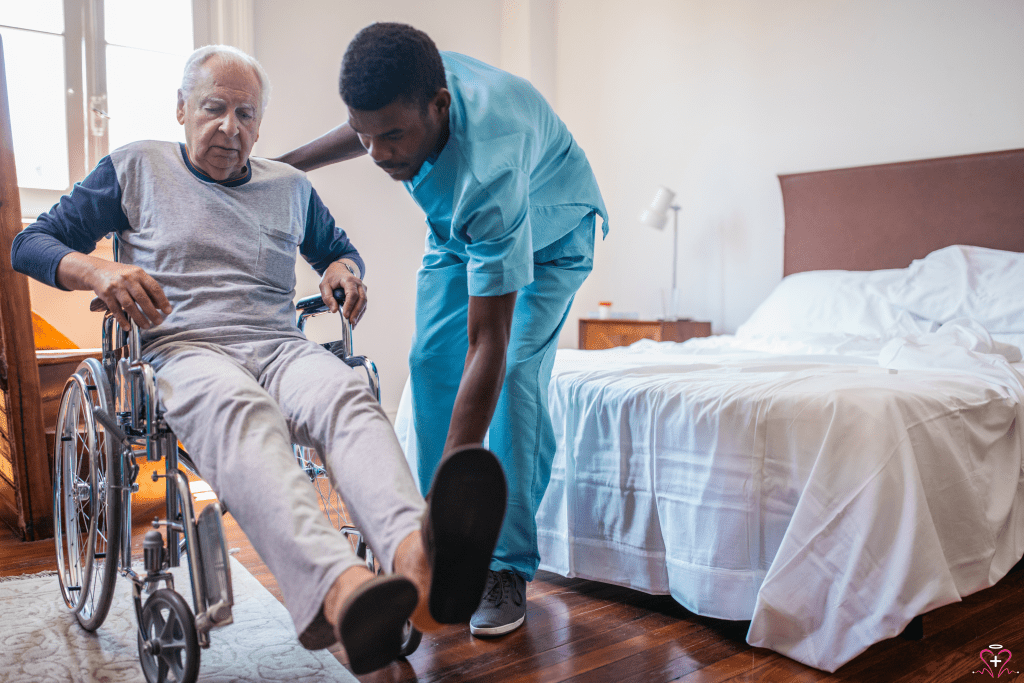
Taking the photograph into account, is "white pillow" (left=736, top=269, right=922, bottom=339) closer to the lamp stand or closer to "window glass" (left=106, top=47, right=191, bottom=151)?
the lamp stand

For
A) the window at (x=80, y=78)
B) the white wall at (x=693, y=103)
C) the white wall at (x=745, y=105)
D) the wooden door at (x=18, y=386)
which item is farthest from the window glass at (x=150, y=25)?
the white wall at (x=745, y=105)

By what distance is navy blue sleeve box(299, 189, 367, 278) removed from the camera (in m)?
1.60

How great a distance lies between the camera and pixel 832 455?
1365mm

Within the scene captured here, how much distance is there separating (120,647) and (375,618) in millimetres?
943

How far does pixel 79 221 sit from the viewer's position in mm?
1343

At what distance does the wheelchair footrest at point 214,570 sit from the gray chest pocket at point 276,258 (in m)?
0.55

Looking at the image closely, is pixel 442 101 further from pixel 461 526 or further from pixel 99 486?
pixel 99 486

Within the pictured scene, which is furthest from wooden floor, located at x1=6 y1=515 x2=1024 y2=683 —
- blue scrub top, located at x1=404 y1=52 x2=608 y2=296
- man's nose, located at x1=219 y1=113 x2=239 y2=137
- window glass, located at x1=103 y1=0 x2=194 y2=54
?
window glass, located at x1=103 y1=0 x2=194 y2=54

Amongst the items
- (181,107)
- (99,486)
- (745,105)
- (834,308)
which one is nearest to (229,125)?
(181,107)

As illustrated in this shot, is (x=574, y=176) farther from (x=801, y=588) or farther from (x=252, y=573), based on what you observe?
(x=252, y=573)

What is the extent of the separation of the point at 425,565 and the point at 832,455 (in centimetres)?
87

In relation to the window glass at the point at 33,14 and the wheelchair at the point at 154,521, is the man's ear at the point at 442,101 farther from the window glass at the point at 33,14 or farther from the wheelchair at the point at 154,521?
the window glass at the point at 33,14

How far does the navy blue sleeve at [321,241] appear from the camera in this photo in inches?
62.9

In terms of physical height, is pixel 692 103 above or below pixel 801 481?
above
